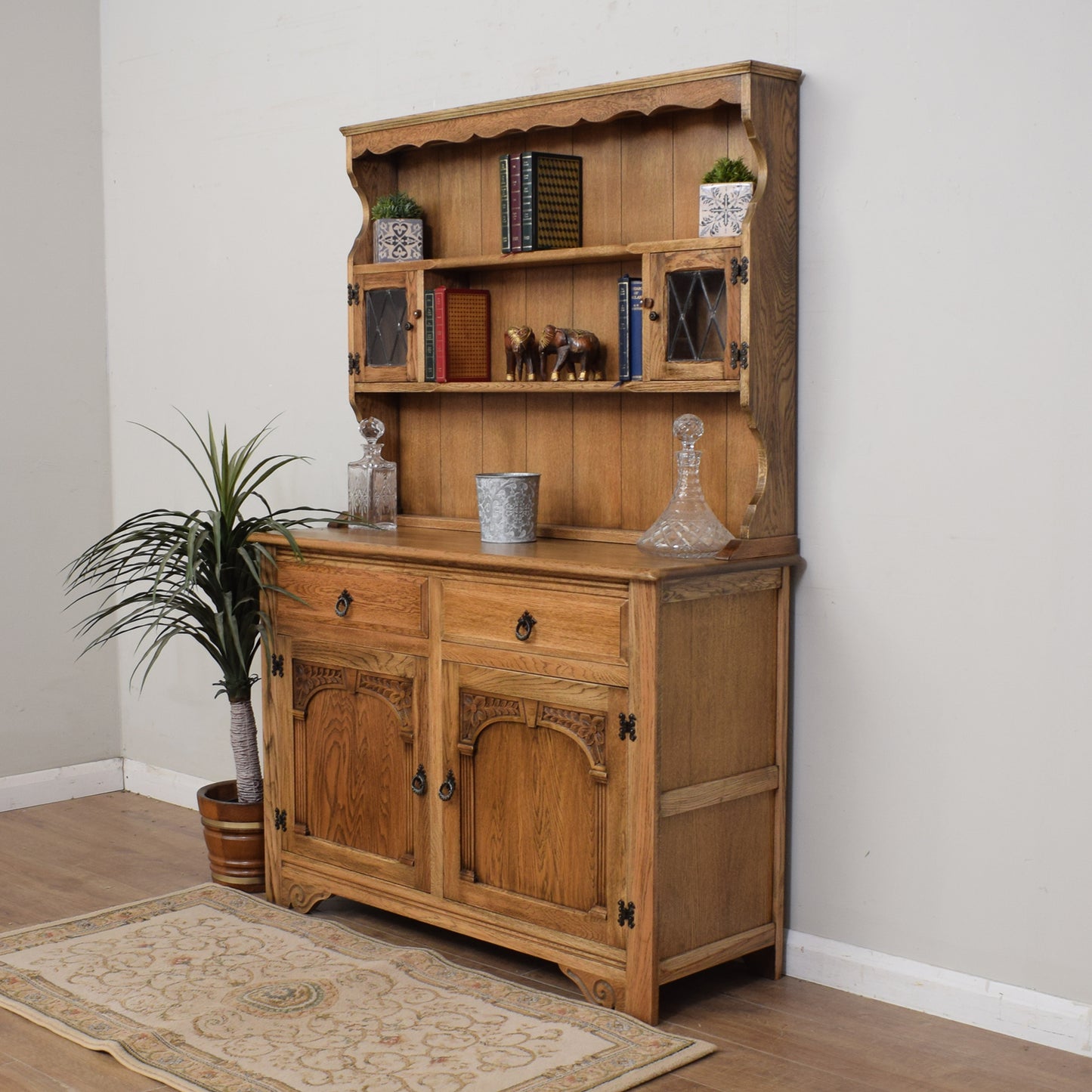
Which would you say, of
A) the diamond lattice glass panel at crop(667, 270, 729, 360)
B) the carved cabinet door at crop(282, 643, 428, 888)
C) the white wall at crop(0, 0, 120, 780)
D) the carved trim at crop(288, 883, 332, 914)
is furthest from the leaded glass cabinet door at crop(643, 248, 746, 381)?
the white wall at crop(0, 0, 120, 780)

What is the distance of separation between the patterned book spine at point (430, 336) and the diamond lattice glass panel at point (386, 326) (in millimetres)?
75

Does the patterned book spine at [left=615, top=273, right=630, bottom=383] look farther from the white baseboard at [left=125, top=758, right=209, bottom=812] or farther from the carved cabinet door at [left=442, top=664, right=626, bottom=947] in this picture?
the white baseboard at [left=125, top=758, right=209, bottom=812]

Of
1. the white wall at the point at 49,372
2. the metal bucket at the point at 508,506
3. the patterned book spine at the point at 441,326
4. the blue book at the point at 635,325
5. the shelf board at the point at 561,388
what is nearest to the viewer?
the shelf board at the point at 561,388

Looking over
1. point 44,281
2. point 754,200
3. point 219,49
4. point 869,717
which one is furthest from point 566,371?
point 44,281

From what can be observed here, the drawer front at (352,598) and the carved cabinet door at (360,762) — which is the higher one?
the drawer front at (352,598)

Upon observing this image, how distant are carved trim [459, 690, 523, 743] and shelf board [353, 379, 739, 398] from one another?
732 mm

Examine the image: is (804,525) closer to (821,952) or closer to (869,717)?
(869,717)

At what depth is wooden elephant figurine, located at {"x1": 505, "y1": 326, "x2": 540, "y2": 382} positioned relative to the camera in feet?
11.2

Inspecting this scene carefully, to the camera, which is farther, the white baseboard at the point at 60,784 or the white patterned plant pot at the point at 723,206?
the white baseboard at the point at 60,784

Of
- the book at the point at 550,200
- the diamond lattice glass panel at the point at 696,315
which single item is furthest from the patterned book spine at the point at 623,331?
the book at the point at 550,200

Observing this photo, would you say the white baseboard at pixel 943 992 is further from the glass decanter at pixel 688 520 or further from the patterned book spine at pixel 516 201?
the patterned book spine at pixel 516 201

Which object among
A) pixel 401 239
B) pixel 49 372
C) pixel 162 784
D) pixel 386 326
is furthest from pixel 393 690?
pixel 49 372

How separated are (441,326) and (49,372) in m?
1.83

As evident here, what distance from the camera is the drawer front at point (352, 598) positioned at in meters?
3.28
